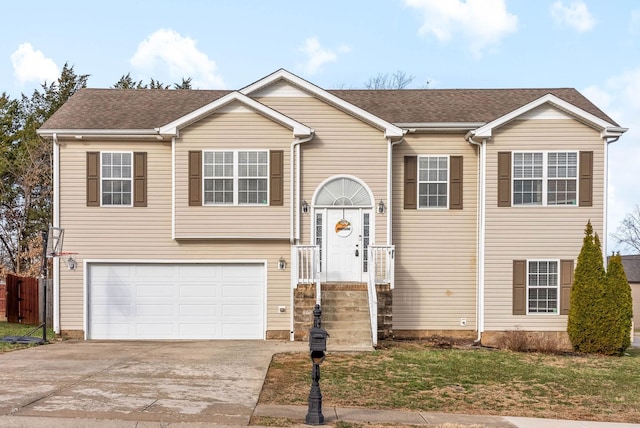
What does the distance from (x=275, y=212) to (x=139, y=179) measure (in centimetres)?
367

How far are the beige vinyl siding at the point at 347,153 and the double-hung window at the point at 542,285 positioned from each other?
156 inches

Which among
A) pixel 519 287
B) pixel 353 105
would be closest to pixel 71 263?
pixel 353 105

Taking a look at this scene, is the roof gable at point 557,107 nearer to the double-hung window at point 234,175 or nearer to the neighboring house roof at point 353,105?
the neighboring house roof at point 353,105

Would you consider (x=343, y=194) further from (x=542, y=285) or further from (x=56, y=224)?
(x=56, y=224)

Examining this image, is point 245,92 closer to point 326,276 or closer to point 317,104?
point 317,104

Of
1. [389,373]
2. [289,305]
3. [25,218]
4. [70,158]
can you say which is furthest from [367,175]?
[25,218]

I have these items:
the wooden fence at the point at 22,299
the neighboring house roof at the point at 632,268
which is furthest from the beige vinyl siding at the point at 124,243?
the neighboring house roof at the point at 632,268

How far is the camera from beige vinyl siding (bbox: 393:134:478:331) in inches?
711

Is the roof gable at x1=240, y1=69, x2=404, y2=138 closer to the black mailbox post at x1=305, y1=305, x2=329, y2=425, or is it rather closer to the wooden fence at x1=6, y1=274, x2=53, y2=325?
the black mailbox post at x1=305, y1=305, x2=329, y2=425

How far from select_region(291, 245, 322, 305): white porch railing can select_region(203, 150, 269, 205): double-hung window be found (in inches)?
61.7

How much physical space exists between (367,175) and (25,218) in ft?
76.2

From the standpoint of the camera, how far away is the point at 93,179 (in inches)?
692

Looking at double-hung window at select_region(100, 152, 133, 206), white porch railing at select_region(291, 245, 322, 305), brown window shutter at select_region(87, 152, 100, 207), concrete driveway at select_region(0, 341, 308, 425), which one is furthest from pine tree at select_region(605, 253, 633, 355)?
brown window shutter at select_region(87, 152, 100, 207)

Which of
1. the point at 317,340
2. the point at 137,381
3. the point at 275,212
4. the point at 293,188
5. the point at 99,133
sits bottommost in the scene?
the point at 137,381
